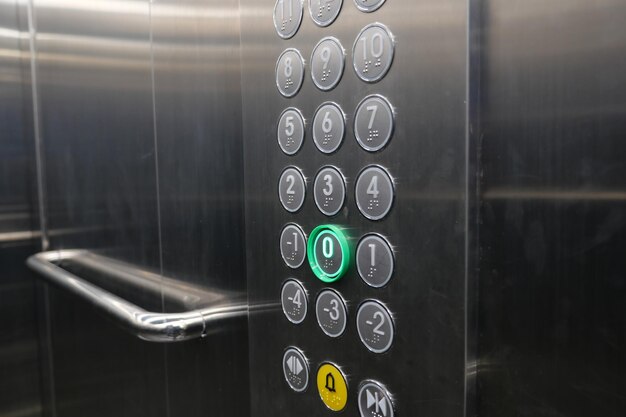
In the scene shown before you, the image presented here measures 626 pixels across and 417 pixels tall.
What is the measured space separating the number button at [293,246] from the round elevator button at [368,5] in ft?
0.81

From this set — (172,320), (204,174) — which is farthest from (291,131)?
(172,320)

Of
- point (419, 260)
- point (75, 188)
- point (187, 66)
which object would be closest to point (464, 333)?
point (419, 260)

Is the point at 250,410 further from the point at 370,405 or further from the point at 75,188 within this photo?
the point at 75,188

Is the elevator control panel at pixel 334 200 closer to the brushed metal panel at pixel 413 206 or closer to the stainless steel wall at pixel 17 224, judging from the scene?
the brushed metal panel at pixel 413 206

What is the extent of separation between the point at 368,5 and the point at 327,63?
8cm

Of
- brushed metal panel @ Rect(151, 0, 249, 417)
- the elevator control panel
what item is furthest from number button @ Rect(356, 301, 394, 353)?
brushed metal panel @ Rect(151, 0, 249, 417)

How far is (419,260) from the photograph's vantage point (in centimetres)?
52

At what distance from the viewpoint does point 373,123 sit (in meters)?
0.55

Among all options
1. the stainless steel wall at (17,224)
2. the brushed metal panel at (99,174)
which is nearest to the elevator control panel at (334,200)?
the brushed metal panel at (99,174)

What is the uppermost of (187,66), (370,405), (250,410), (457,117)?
(187,66)

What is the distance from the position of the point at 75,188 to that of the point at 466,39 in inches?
44.1

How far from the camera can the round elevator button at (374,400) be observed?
57 centimetres

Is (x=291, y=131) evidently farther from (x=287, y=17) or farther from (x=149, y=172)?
(x=149, y=172)

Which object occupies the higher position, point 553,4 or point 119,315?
point 553,4
